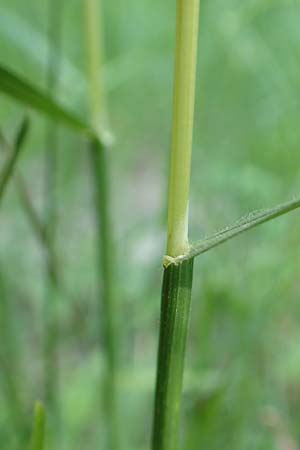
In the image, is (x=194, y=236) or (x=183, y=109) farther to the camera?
(x=194, y=236)

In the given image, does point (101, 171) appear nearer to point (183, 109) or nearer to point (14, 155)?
point (14, 155)

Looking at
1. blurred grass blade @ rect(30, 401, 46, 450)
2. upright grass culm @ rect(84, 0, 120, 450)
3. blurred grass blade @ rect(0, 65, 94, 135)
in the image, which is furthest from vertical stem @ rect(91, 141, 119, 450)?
blurred grass blade @ rect(30, 401, 46, 450)

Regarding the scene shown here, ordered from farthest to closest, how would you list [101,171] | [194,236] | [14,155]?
[194,236] < [101,171] < [14,155]

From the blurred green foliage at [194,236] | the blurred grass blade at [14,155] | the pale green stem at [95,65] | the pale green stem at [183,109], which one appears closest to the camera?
the pale green stem at [183,109]

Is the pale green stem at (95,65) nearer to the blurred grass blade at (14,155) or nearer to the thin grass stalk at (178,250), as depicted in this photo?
the blurred grass blade at (14,155)

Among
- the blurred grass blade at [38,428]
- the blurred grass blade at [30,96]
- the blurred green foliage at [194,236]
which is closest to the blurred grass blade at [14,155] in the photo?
the blurred grass blade at [30,96]

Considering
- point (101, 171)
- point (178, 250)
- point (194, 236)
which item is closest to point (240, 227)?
point (178, 250)
